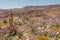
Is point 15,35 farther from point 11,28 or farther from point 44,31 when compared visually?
point 44,31

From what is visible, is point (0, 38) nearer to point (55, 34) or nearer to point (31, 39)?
point (31, 39)

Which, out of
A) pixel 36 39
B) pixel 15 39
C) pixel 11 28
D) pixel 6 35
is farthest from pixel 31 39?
pixel 11 28

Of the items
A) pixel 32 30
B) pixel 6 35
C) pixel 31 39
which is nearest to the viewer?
pixel 31 39

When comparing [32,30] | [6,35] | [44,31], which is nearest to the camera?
[6,35]

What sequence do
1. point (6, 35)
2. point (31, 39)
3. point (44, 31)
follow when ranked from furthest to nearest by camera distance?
point (44, 31) < point (6, 35) < point (31, 39)

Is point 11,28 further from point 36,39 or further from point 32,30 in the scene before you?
point 36,39

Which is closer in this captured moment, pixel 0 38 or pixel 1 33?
pixel 0 38

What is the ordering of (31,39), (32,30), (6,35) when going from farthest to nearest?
(32,30)
(6,35)
(31,39)

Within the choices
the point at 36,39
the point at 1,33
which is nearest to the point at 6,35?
the point at 1,33

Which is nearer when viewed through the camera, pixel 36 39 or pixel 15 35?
pixel 36 39
